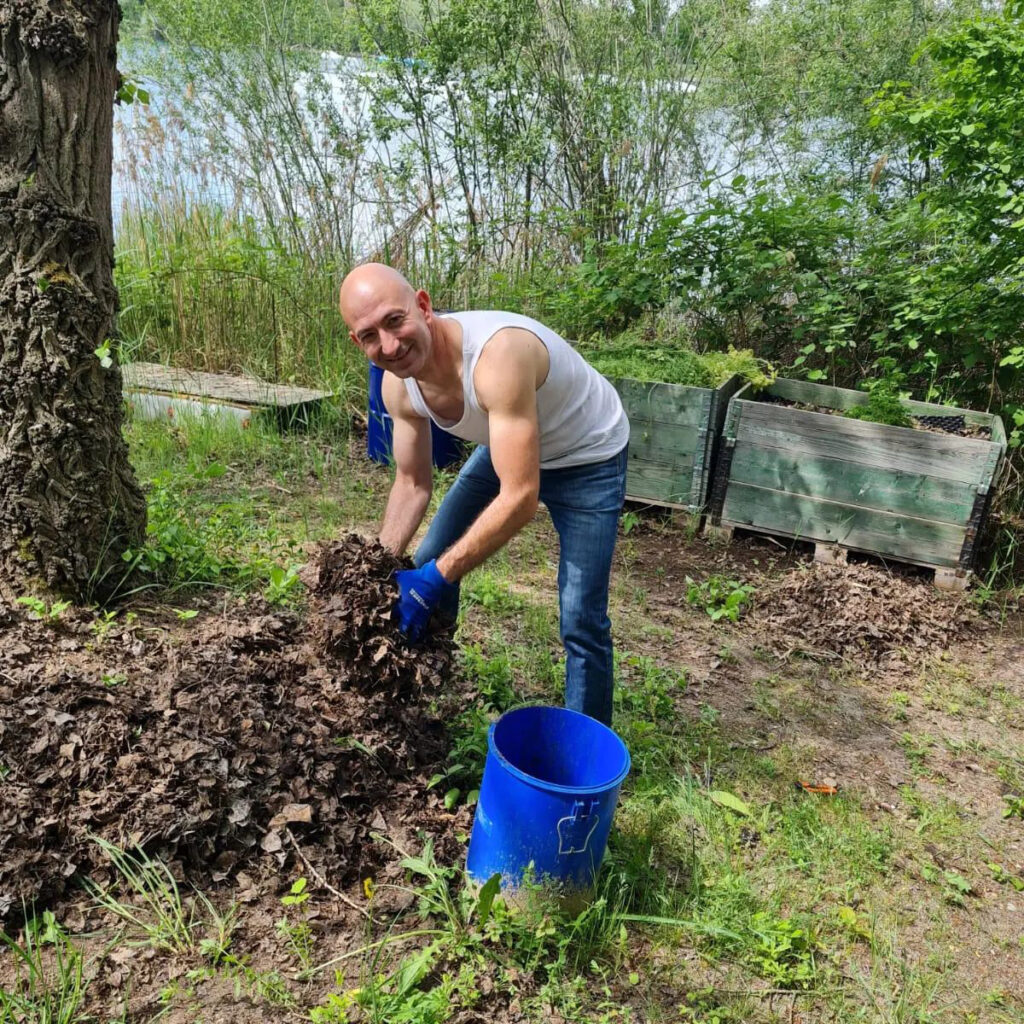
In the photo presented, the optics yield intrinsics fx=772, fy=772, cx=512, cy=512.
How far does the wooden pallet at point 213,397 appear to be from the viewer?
5293 millimetres

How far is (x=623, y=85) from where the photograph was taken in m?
7.47

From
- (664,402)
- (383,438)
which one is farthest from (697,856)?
(383,438)

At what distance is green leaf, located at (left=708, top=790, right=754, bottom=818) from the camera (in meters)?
2.59

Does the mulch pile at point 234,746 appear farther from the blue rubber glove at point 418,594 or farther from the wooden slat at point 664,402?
the wooden slat at point 664,402

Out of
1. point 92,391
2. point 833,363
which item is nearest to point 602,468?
point 92,391

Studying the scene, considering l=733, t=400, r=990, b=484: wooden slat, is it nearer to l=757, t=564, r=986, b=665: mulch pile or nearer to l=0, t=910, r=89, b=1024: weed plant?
l=757, t=564, r=986, b=665: mulch pile

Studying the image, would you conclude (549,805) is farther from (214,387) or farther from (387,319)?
(214,387)

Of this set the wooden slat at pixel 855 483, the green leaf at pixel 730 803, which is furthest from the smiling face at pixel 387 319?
the wooden slat at pixel 855 483

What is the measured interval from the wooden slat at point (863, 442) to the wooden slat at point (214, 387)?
3.14 m

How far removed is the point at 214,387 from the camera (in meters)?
5.76

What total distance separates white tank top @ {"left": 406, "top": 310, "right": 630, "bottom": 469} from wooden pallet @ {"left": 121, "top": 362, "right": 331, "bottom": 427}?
317 cm

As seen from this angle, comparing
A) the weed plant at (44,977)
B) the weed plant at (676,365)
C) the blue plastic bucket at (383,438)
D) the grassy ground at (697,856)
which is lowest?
the grassy ground at (697,856)

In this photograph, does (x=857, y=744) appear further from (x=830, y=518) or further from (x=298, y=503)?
(x=298, y=503)

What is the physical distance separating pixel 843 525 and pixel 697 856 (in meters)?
2.62
